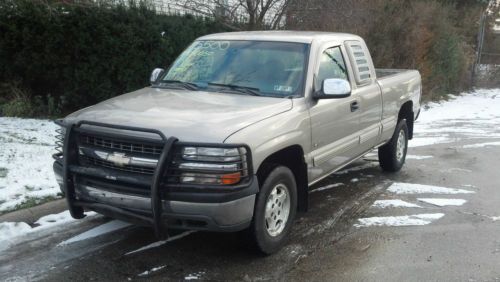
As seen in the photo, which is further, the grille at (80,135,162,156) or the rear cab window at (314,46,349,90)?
the rear cab window at (314,46,349,90)

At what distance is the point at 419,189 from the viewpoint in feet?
22.0

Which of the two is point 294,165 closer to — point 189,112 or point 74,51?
point 189,112

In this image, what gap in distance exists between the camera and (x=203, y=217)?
3734 millimetres

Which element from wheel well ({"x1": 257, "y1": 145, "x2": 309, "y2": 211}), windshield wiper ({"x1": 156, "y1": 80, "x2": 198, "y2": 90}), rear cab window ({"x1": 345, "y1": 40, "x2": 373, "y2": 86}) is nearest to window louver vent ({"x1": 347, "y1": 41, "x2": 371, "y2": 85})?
rear cab window ({"x1": 345, "y1": 40, "x2": 373, "y2": 86})

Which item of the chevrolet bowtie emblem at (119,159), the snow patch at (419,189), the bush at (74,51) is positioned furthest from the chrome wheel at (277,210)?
the bush at (74,51)

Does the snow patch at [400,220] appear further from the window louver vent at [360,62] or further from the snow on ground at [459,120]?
the snow on ground at [459,120]

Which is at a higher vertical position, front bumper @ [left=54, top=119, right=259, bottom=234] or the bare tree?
the bare tree

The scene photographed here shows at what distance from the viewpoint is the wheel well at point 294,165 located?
14.0 ft

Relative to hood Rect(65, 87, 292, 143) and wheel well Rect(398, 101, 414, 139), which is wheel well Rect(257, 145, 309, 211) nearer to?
hood Rect(65, 87, 292, 143)

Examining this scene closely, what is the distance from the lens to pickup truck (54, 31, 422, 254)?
12.3 feet

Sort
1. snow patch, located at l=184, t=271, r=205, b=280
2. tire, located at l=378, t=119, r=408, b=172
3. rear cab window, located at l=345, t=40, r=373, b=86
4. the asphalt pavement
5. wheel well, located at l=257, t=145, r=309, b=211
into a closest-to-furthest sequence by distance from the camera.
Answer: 1. snow patch, located at l=184, t=271, r=205, b=280
2. the asphalt pavement
3. wheel well, located at l=257, t=145, r=309, b=211
4. rear cab window, located at l=345, t=40, r=373, b=86
5. tire, located at l=378, t=119, r=408, b=172

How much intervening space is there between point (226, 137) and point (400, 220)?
2628 mm

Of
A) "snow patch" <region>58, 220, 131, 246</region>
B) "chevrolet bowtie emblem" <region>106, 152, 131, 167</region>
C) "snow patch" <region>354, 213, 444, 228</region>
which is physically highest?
"chevrolet bowtie emblem" <region>106, 152, 131, 167</region>

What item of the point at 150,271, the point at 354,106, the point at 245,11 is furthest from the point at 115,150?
the point at 245,11
